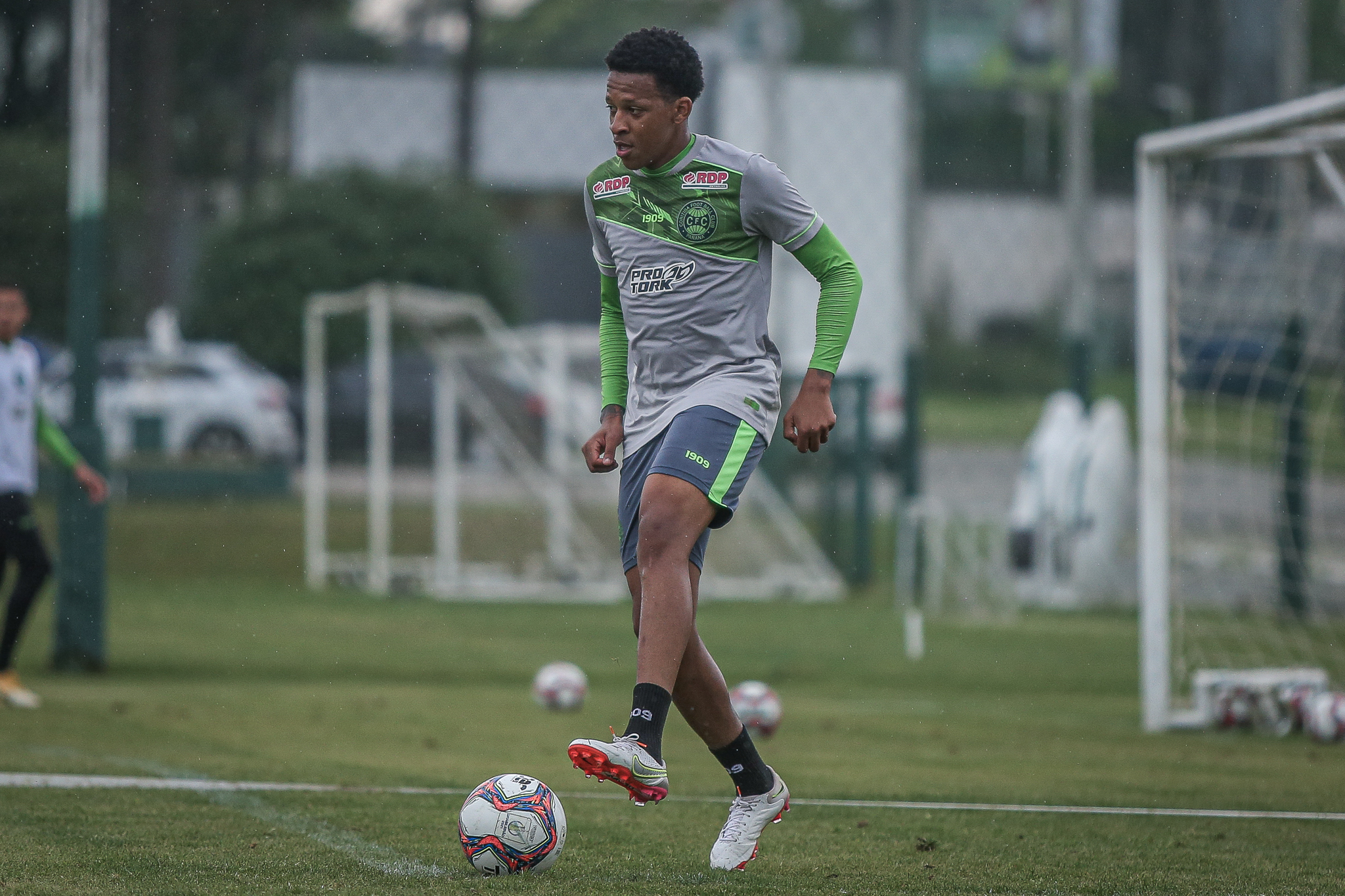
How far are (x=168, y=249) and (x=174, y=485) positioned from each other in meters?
6.23

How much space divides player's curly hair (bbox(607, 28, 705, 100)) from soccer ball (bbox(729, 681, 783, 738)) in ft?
12.0

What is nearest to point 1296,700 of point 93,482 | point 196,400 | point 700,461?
point 700,461

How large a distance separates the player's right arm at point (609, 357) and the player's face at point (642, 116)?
26cm

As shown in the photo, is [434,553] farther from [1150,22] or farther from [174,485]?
[1150,22]

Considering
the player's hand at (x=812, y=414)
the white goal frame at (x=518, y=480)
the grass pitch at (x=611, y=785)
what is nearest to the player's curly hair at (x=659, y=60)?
the player's hand at (x=812, y=414)

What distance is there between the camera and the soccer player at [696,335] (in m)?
4.21

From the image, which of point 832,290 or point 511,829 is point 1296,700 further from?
point 511,829

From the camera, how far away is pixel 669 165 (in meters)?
4.40

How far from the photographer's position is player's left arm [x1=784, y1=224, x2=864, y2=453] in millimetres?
4191

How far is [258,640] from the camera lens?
11883mm

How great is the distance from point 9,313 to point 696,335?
5624 mm

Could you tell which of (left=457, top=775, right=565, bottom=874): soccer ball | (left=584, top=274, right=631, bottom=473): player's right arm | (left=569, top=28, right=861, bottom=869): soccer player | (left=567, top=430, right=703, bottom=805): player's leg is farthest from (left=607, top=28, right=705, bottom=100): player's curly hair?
(left=457, top=775, right=565, bottom=874): soccer ball

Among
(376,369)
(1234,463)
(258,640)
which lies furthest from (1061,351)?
(258,640)

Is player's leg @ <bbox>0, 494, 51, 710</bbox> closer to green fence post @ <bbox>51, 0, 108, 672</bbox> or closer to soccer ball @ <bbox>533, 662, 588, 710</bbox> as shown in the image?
green fence post @ <bbox>51, 0, 108, 672</bbox>
